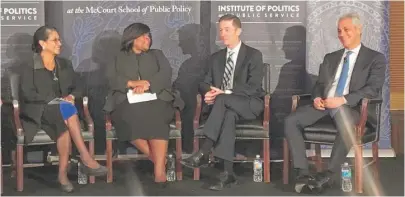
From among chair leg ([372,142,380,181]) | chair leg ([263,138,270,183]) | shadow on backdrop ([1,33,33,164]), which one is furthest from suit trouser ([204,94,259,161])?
shadow on backdrop ([1,33,33,164])

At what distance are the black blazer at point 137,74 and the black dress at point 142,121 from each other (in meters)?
0.10

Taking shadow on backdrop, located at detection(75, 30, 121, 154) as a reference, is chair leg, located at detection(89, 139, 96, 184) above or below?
below

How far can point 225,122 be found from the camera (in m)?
6.02

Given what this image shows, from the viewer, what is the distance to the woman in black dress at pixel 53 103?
19.3ft

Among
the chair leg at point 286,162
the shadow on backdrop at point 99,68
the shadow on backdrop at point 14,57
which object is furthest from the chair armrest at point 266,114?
the shadow on backdrop at point 14,57

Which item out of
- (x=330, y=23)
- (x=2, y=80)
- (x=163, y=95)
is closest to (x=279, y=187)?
(x=163, y=95)

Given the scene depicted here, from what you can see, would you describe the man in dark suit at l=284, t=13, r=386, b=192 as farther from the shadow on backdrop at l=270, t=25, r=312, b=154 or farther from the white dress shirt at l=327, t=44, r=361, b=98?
the shadow on backdrop at l=270, t=25, r=312, b=154

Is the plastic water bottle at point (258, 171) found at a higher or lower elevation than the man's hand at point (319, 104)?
lower

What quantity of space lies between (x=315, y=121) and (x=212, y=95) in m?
0.97

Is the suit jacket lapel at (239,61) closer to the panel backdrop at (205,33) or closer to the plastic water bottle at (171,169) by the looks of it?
the panel backdrop at (205,33)

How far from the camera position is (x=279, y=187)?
5957mm

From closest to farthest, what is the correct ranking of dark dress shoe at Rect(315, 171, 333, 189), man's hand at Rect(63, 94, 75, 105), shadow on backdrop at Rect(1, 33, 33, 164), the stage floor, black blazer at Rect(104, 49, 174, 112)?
1. dark dress shoe at Rect(315, 171, 333, 189)
2. the stage floor
3. man's hand at Rect(63, 94, 75, 105)
4. black blazer at Rect(104, 49, 174, 112)
5. shadow on backdrop at Rect(1, 33, 33, 164)

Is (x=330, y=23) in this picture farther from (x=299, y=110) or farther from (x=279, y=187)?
(x=279, y=187)

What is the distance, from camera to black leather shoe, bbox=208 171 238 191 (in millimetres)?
5867
